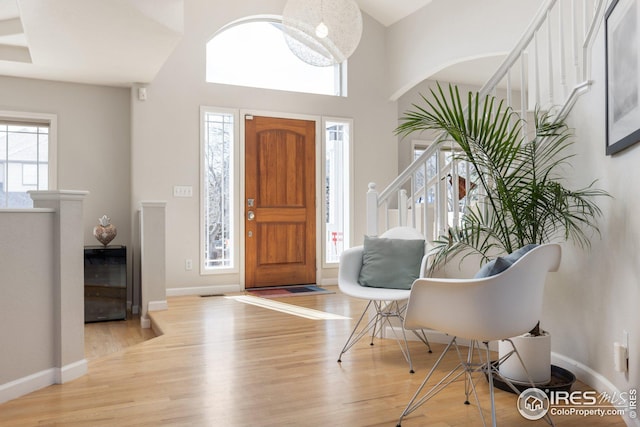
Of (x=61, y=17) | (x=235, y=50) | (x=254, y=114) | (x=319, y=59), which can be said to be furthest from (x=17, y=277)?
(x=235, y=50)

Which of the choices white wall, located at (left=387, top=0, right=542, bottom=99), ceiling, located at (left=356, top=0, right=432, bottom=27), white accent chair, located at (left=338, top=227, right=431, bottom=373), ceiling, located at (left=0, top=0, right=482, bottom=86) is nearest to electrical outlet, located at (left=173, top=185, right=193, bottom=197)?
ceiling, located at (left=0, top=0, right=482, bottom=86)

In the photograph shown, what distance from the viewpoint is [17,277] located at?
258 cm

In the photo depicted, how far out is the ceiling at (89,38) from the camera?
136 inches

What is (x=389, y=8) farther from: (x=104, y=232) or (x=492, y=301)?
(x=492, y=301)

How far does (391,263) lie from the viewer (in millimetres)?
3350

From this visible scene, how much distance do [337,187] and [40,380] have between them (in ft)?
14.3

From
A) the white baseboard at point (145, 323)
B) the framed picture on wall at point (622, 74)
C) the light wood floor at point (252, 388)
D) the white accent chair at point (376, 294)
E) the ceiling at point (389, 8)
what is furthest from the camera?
the ceiling at point (389, 8)

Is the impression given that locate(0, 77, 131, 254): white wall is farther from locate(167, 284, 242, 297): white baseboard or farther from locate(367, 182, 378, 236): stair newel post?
locate(367, 182, 378, 236): stair newel post

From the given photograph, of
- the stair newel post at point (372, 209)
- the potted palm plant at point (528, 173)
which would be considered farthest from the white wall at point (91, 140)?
the potted palm plant at point (528, 173)

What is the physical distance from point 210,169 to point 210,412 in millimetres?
3761

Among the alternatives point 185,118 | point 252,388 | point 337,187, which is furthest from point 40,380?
point 337,187

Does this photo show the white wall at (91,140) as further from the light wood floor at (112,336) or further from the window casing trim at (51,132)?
the light wood floor at (112,336)

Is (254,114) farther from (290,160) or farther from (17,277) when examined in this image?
(17,277)

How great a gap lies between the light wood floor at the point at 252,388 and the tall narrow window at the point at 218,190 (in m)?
1.93
